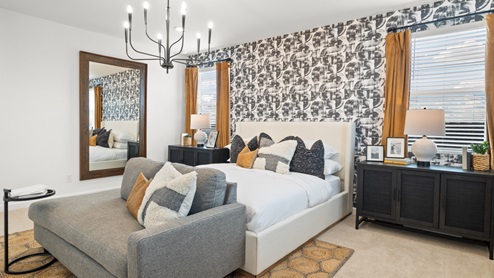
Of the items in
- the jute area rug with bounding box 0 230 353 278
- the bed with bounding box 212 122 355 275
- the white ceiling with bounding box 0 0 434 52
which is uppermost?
the white ceiling with bounding box 0 0 434 52

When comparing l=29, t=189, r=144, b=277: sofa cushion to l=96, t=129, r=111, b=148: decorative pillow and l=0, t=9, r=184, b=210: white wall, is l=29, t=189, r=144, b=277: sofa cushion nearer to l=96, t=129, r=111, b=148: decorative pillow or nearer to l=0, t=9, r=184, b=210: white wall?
l=0, t=9, r=184, b=210: white wall

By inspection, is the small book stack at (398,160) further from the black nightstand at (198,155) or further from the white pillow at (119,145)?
the white pillow at (119,145)

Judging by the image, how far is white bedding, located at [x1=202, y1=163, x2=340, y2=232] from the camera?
2.31 metres

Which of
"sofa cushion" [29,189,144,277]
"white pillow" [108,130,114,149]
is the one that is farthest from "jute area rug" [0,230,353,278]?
"white pillow" [108,130,114,149]

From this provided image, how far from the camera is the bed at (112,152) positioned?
15.5 feet

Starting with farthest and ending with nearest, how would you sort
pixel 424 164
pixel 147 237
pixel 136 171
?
pixel 424 164 → pixel 136 171 → pixel 147 237

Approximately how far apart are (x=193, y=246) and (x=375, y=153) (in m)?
2.58

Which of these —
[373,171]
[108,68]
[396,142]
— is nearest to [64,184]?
[108,68]

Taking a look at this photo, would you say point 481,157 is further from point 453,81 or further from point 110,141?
point 110,141

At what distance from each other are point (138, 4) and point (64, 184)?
289cm

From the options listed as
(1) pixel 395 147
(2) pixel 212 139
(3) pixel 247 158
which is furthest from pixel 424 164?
(2) pixel 212 139

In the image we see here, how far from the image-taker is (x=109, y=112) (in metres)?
4.85

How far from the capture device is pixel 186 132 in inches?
237

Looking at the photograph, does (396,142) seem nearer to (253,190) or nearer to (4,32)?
(253,190)
